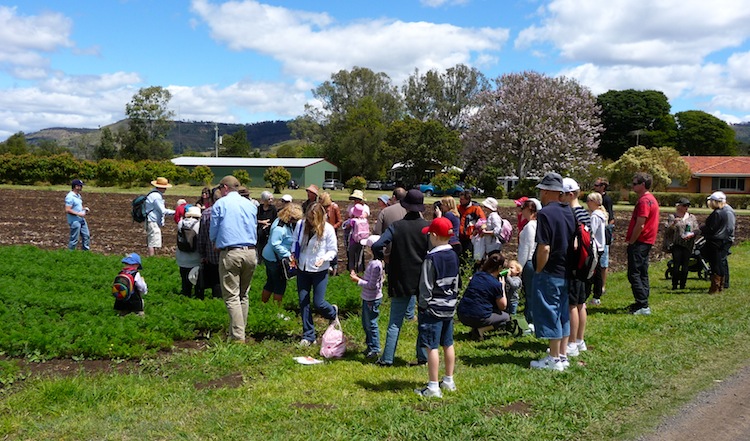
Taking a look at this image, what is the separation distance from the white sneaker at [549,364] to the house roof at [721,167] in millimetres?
67810

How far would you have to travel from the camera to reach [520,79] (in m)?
58.3

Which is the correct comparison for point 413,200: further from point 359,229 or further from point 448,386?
point 359,229

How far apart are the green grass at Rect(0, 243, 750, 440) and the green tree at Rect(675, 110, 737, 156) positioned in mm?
93080

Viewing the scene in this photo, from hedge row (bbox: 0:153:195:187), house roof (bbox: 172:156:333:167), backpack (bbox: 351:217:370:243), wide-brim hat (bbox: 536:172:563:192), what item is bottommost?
backpack (bbox: 351:217:370:243)

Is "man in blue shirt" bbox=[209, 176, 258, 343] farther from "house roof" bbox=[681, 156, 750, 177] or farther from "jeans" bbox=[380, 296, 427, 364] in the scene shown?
"house roof" bbox=[681, 156, 750, 177]

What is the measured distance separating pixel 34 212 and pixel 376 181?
54701mm

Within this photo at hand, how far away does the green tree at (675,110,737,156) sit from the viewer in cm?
9219

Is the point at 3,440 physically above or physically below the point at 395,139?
below

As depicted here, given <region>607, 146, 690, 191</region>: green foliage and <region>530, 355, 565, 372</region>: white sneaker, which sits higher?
<region>607, 146, 690, 191</region>: green foliage

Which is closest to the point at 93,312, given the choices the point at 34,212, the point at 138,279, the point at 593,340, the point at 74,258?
the point at 138,279

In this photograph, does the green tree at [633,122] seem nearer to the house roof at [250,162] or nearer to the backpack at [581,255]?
the house roof at [250,162]

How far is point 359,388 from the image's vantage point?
6203 millimetres

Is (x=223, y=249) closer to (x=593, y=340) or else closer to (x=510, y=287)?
(x=510, y=287)

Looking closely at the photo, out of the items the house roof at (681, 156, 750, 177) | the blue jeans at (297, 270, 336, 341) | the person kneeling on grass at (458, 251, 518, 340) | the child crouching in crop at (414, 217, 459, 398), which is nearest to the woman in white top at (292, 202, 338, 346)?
the blue jeans at (297, 270, 336, 341)
